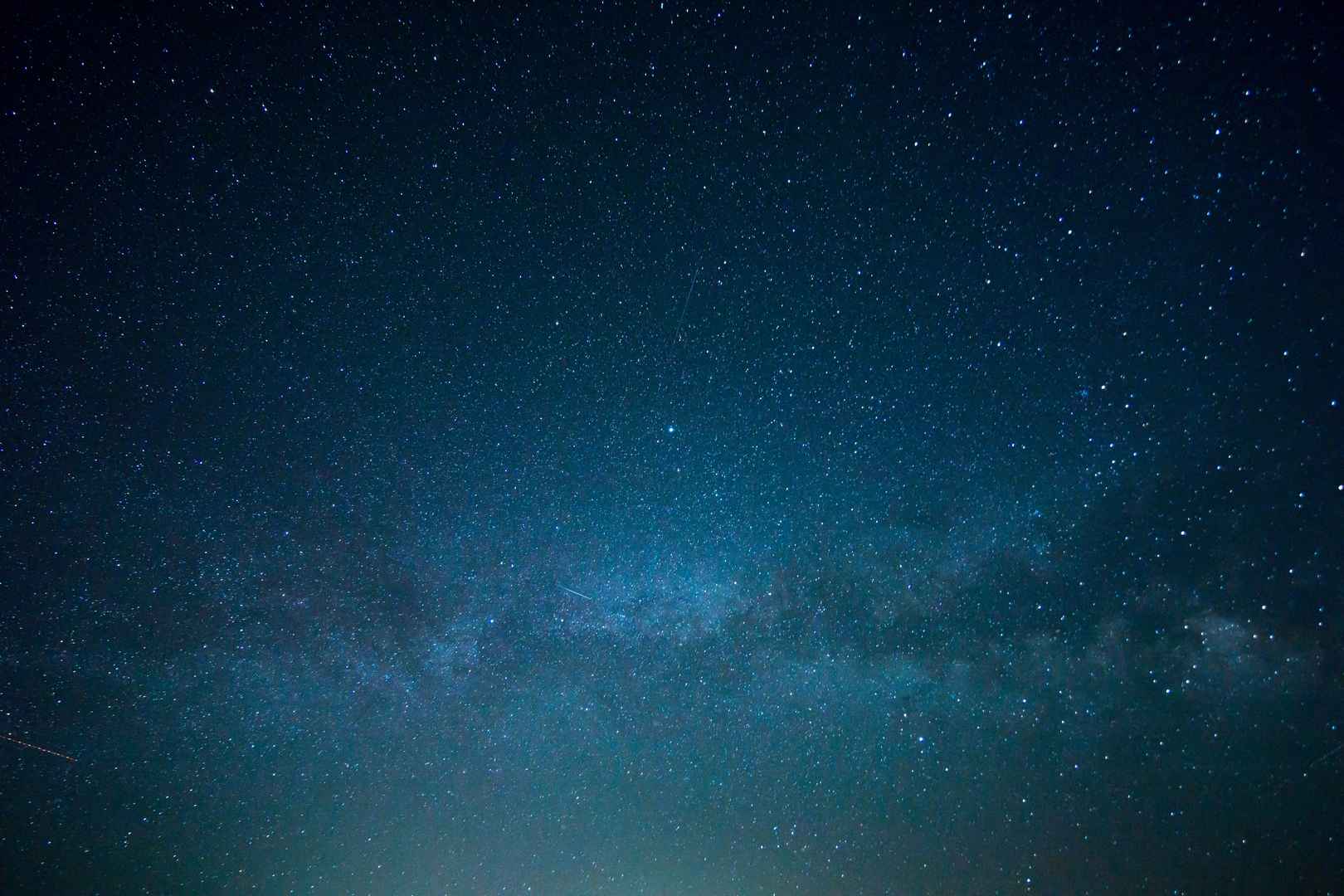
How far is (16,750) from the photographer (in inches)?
191

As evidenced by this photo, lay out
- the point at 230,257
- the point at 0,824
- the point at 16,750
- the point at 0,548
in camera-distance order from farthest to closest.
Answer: the point at 0,824
the point at 16,750
the point at 0,548
the point at 230,257

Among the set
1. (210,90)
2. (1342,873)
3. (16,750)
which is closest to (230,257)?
(210,90)

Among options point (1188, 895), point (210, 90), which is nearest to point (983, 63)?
point (210, 90)

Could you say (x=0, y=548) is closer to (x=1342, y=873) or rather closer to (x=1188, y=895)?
(x=1188, y=895)

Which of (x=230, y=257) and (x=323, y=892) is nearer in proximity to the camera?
(x=230, y=257)

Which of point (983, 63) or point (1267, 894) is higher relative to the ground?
point (983, 63)

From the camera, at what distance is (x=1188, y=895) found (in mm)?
7348

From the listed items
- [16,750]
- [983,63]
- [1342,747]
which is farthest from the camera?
[16,750]

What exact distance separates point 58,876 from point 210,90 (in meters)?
11.3

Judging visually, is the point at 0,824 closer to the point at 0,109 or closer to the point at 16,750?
the point at 16,750

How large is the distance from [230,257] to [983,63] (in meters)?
3.60

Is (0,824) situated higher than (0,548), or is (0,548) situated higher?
(0,548)

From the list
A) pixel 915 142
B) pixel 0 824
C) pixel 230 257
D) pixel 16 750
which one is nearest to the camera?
pixel 915 142

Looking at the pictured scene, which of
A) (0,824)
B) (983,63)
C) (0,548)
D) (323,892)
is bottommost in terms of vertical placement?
(323,892)
